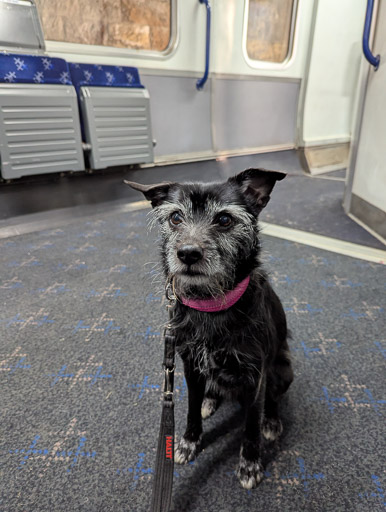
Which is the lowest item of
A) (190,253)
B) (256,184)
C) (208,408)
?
(208,408)

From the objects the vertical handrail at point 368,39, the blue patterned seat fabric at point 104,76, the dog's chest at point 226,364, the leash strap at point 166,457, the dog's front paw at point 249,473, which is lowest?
the dog's front paw at point 249,473

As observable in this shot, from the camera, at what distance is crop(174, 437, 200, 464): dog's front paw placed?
1196mm

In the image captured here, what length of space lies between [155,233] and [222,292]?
7.05 ft

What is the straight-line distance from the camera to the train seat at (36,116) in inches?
108

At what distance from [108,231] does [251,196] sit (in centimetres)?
226

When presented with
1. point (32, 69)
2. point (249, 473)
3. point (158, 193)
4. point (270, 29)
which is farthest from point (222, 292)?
point (270, 29)

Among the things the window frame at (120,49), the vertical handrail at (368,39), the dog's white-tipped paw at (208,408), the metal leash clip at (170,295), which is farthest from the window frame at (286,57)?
the dog's white-tipped paw at (208,408)

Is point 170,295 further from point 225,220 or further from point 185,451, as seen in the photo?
point 185,451

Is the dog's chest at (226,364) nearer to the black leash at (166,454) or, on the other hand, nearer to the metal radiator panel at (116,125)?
the black leash at (166,454)

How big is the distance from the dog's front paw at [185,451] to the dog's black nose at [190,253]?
71 cm

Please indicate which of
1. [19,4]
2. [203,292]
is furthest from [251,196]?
[19,4]

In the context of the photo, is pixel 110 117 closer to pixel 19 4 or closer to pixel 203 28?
pixel 19 4

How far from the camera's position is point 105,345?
68.0 inches

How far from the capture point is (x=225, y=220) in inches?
43.8
